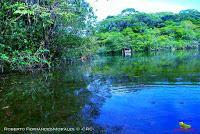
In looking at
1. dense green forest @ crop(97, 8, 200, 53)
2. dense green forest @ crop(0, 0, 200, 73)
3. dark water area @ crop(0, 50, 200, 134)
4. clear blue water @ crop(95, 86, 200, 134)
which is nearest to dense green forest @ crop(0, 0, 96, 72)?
dense green forest @ crop(0, 0, 200, 73)

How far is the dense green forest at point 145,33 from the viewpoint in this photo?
52.2 m

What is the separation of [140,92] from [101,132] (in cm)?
463

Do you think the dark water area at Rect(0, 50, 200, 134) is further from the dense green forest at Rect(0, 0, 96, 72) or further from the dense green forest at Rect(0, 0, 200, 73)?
the dense green forest at Rect(0, 0, 200, 73)

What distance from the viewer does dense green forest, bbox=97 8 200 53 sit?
52.2 m

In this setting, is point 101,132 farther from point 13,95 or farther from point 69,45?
point 69,45

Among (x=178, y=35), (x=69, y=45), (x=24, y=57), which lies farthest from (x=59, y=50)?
(x=178, y=35)

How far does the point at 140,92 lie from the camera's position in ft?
36.2

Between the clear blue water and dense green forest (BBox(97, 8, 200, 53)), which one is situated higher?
dense green forest (BBox(97, 8, 200, 53))

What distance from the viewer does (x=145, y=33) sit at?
6366 cm

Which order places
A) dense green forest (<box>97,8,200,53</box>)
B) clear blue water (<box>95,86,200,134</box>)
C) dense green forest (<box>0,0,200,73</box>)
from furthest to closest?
1. dense green forest (<box>97,8,200,53</box>)
2. dense green forest (<box>0,0,200,73</box>)
3. clear blue water (<box>95,86,200,134</box>)

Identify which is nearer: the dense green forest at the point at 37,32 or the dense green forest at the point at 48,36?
the dense green forest at the point at 37,32

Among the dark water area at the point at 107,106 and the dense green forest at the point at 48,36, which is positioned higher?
the dense green forest at the point at 48,36

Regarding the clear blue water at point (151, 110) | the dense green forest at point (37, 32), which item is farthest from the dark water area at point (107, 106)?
the dense green forest at point (37, 32)

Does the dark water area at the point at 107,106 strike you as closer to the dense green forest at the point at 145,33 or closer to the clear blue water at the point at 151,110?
the clear blue water at the point at 151,110
